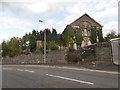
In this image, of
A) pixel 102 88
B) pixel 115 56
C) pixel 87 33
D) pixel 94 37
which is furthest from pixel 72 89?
pixel 87 33

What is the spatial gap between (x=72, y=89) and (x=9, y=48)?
37.3 meters

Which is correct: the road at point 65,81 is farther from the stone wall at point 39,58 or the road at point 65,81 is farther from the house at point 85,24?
the house at point 85,24

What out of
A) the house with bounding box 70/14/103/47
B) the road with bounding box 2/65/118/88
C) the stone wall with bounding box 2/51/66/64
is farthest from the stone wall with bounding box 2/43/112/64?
the house with bounding box 70/14/103/47

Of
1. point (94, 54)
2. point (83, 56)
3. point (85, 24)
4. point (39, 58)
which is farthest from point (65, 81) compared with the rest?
point (85, 24)

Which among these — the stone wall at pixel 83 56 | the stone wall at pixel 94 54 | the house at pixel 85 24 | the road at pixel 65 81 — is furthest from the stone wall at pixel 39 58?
the house at pixel 85 24

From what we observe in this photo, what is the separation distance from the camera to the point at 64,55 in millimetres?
24203

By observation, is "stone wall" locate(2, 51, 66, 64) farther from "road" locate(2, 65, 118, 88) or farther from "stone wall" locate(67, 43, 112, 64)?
"road" locate(2, 65, 118, 88)

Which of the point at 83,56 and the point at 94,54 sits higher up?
the point at 94,54

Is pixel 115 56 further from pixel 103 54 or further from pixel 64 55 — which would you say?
pixel 64 55

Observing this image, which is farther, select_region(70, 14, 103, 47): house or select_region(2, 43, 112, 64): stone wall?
select_region(70, 14, 103, 47): house

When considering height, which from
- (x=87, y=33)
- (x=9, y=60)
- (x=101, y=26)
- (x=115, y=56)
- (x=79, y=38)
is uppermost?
(x=101, y=26)

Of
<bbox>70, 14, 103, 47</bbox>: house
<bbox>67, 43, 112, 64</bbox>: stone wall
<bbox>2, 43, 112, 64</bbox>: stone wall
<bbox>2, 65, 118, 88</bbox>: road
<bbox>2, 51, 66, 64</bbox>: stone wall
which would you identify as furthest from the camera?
<bbox>70, 14, 103, 47</bbox>: house

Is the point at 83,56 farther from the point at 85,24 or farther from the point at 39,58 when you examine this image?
the point at 85,24

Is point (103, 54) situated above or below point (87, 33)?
below
